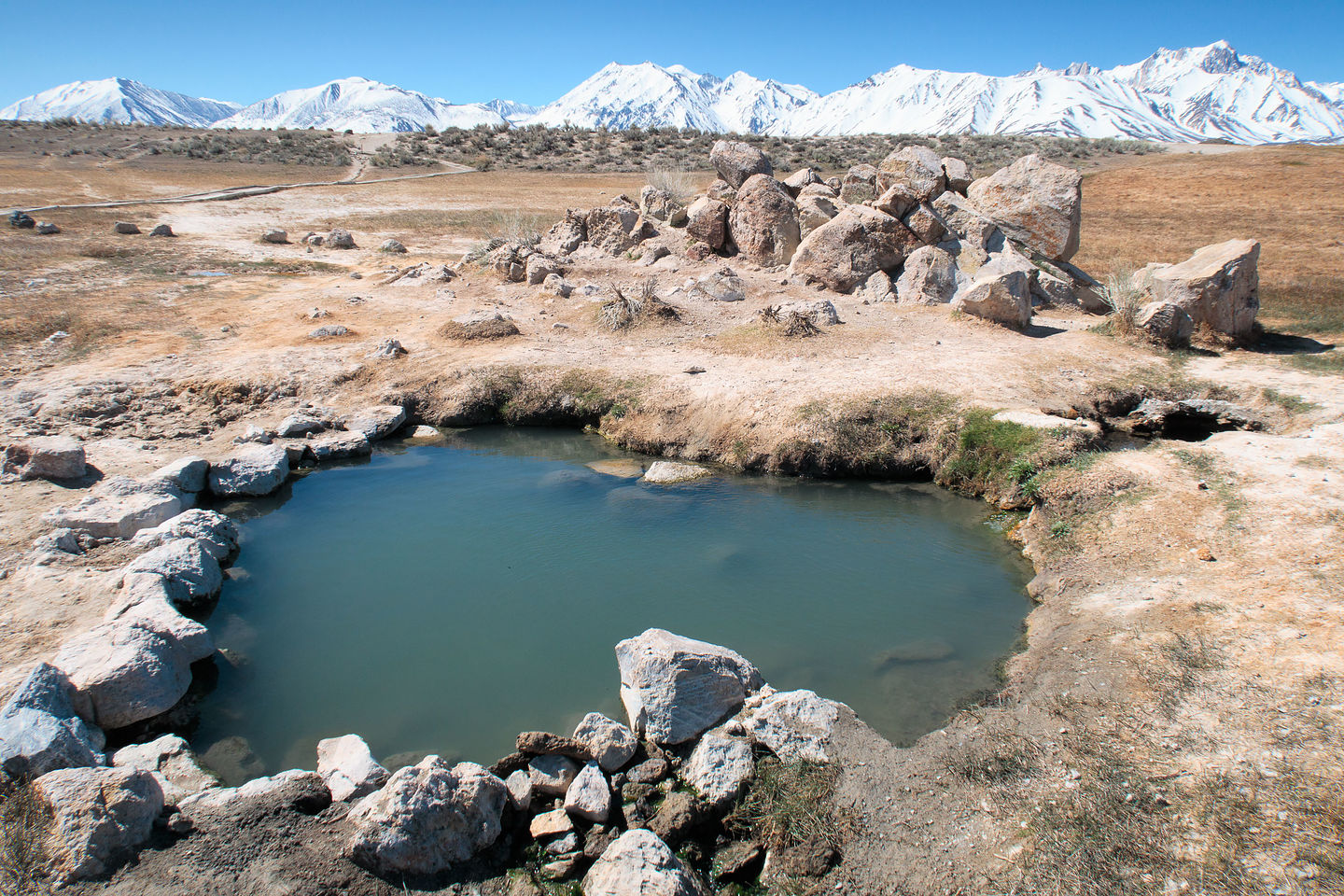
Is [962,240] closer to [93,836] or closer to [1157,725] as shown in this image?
[1157,725]

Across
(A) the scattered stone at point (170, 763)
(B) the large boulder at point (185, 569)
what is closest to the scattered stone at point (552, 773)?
(A) the scattered stone at point (170, 763)

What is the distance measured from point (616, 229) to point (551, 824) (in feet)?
58.3

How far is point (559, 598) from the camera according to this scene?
24.3 feet

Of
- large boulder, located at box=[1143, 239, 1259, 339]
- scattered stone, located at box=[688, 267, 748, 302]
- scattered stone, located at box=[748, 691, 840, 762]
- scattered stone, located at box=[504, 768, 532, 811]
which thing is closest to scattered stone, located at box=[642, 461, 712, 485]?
scattered stone, located at box=[748, 691, 840, 762]

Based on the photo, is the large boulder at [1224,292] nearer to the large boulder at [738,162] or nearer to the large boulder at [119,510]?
the large boulder at [738,162]

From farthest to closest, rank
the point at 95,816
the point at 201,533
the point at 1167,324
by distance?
the point at 1167,324, the point at 201,533, the point at 95,816

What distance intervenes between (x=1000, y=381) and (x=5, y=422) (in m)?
14.8

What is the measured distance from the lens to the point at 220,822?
14.5 ft

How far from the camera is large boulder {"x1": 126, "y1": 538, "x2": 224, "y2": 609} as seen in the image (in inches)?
279

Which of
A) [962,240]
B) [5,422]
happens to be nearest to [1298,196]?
[962,240]

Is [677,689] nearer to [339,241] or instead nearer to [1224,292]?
[1224,292]

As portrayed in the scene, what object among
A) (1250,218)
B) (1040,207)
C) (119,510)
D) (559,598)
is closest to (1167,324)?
(1040,207)

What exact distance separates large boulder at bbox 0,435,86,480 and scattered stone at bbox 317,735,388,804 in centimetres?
633

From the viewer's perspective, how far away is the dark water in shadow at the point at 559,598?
6008mm
